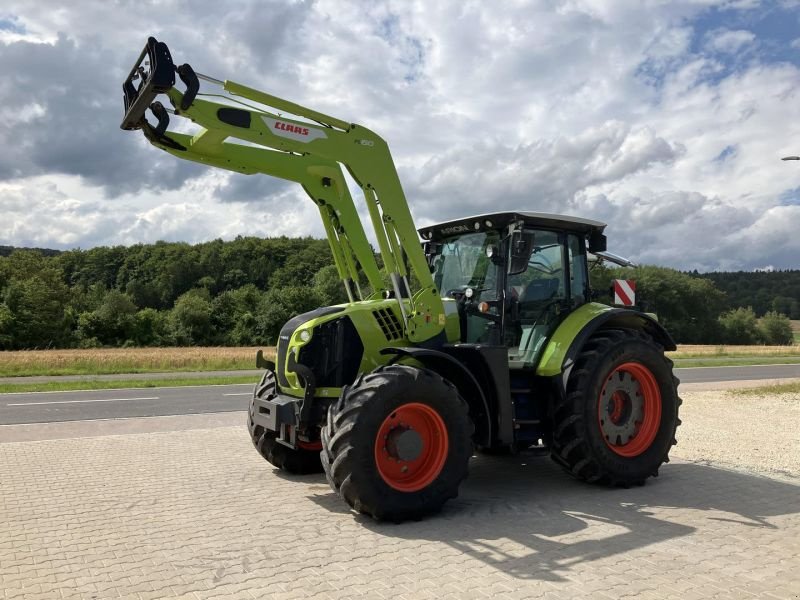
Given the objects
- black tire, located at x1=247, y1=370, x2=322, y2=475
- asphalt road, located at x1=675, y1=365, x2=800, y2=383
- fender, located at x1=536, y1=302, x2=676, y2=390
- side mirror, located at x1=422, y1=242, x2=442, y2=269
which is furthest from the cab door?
asphalt road, located at x1=675, y1=365, x2=800, y2=383

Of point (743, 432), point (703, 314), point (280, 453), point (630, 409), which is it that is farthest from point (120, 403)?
point (703, 314)

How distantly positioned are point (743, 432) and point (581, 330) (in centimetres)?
516

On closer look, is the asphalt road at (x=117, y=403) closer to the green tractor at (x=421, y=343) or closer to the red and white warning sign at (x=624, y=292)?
the green tractor at (x=421, y=343)

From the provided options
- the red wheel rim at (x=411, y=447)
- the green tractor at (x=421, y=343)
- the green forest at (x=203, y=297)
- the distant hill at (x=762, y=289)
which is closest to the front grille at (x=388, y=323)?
the green tractor at (x=421, y=343)

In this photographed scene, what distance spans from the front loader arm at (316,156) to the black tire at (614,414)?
1464mm

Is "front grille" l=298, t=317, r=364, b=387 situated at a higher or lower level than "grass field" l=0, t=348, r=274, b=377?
higher

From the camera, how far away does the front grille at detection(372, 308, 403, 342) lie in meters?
6.29

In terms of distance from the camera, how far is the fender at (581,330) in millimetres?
6418

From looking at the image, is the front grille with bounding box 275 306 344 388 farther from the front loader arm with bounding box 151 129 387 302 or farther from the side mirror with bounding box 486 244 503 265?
the side mirror with bounding box 486 244 503 265

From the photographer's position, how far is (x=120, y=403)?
1440 centimetres

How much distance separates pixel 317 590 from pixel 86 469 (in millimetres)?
4505

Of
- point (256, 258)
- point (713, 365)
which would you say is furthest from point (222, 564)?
point (256, 258)

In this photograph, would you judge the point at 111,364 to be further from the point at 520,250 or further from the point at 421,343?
the point at 520,250

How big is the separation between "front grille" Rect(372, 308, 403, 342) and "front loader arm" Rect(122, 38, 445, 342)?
120 millimetres
